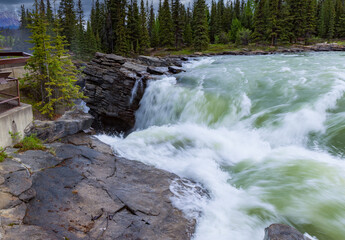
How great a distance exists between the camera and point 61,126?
1195cm

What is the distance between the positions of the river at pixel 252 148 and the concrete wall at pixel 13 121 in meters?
3.86

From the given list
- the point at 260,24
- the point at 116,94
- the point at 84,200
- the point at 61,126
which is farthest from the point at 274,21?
the point at 84,200

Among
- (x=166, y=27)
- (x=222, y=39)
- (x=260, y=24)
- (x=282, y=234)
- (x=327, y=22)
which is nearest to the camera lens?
(x=282, y=234)

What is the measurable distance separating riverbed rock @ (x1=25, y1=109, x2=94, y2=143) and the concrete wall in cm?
32

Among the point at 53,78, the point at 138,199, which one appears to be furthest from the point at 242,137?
the point at 53,78

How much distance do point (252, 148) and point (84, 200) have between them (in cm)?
703

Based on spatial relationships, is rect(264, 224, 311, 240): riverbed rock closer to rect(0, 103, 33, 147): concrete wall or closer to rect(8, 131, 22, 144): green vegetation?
rect(0, 103, 33, 147): concrete wall

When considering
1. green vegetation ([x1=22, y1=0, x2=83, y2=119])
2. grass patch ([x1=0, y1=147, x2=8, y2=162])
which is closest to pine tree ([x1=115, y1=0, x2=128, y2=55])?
green vegetation ([x1=22, y1=0, x2=83, y2=119])

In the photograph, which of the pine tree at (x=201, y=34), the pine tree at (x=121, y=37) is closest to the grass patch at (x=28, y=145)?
the pine tree at (x=121, y=37)

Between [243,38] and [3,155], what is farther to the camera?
[243,38]

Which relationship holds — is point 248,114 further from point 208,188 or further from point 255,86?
point 208,188

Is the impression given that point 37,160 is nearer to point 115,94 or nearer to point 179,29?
point 115,94

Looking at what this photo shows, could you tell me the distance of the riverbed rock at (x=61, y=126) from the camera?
10.9m

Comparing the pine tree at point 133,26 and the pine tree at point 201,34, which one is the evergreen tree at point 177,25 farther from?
the pine tree at point 133,26
